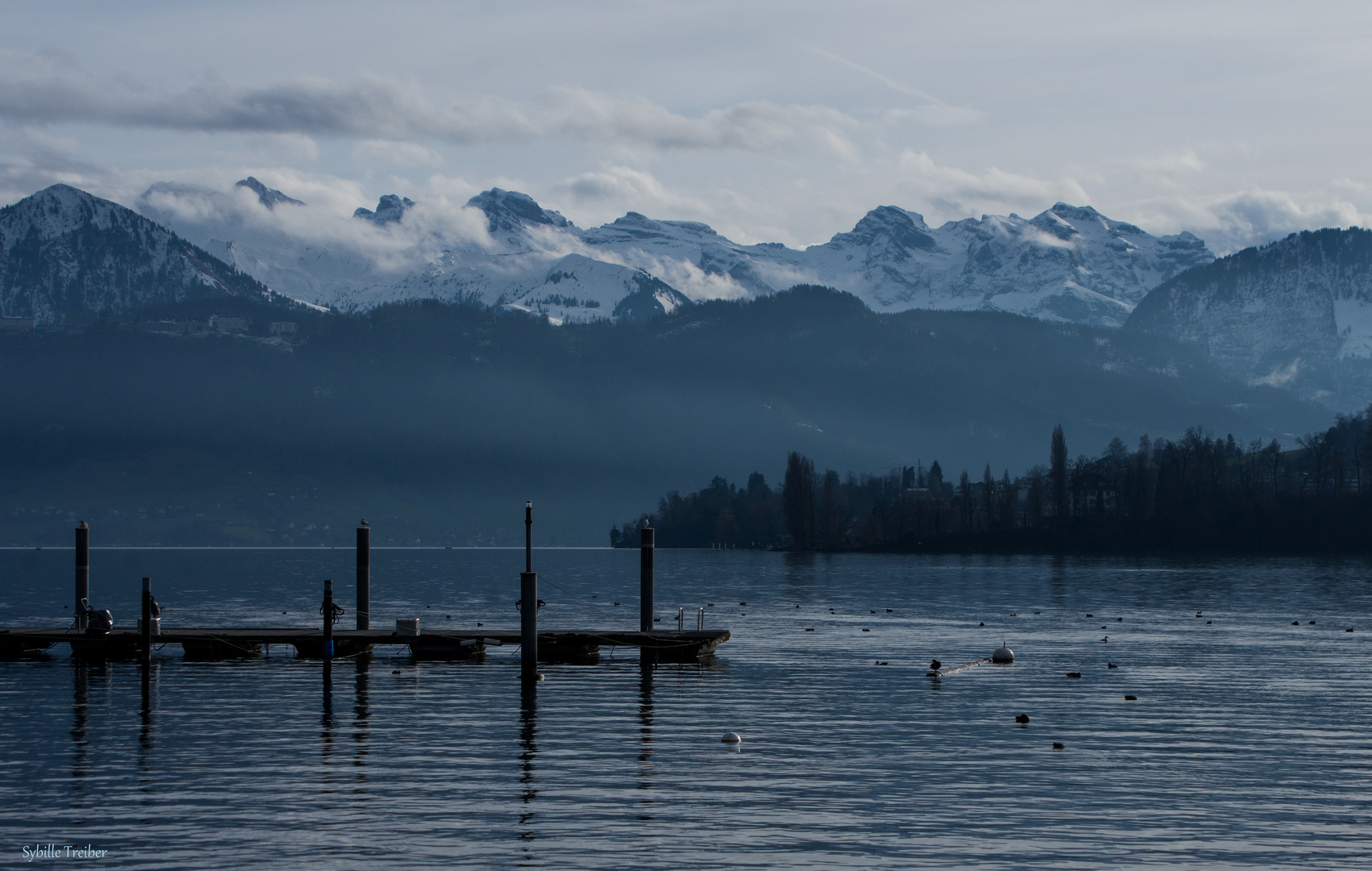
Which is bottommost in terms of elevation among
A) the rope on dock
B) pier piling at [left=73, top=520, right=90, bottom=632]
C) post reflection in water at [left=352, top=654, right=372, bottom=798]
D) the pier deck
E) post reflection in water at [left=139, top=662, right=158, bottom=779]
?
the rope on dock

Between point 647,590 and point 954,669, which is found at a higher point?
point 647,590

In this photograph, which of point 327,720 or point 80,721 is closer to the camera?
point 80,721

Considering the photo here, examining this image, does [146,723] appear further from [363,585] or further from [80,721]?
[363,585]

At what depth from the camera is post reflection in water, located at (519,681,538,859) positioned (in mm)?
40906

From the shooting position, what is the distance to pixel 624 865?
3662cm

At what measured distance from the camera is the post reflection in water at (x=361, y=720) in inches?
1898

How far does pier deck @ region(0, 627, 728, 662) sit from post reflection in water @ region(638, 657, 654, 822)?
2.21 meters

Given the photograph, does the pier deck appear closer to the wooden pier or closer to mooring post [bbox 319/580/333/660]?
the wooden pier

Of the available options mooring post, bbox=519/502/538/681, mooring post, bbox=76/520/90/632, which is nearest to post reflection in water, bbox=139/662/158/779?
mooring post, bbox=76/520/90/632

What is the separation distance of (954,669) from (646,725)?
29109 millimetres

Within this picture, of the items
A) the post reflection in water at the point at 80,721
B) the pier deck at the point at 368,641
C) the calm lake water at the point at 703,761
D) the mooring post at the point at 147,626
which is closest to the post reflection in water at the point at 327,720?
the calm lake water at the point at 703,761

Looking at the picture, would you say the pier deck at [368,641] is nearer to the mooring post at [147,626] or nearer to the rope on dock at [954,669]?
the mooring post at [147,626]

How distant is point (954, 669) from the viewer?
83188 millimetres

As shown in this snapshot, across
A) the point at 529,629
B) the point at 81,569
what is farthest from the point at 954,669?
the point at 81,569
